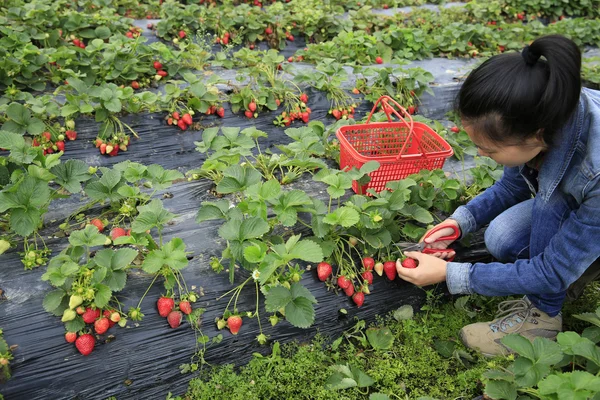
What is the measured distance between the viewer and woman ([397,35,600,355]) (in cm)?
152

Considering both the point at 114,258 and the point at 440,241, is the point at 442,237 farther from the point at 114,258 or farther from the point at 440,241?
the point at 114,258

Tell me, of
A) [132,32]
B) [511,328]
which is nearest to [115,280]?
[511,328]

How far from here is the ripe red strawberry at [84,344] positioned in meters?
1.80

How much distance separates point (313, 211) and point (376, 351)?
0.71 metres

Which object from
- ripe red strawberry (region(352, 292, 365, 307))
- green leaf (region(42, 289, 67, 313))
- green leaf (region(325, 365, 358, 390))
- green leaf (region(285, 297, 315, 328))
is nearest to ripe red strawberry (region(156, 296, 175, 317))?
green leaf (region(42, 289, 67, 313))

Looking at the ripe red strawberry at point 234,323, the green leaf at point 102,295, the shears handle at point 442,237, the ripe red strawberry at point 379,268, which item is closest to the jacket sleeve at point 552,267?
the shears handle at point 442,237

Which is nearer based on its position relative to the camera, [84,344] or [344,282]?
[84,344]

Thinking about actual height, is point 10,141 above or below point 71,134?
above

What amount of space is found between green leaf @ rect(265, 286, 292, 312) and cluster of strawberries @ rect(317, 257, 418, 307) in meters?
0.31

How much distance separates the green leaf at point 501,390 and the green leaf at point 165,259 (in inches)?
49.6

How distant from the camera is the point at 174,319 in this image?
1942 mm

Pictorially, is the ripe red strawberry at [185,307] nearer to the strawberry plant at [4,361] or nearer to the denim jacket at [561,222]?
the strawberry plant at [4,361]

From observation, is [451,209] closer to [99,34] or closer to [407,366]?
[407,366]

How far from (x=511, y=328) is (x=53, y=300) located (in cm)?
197
